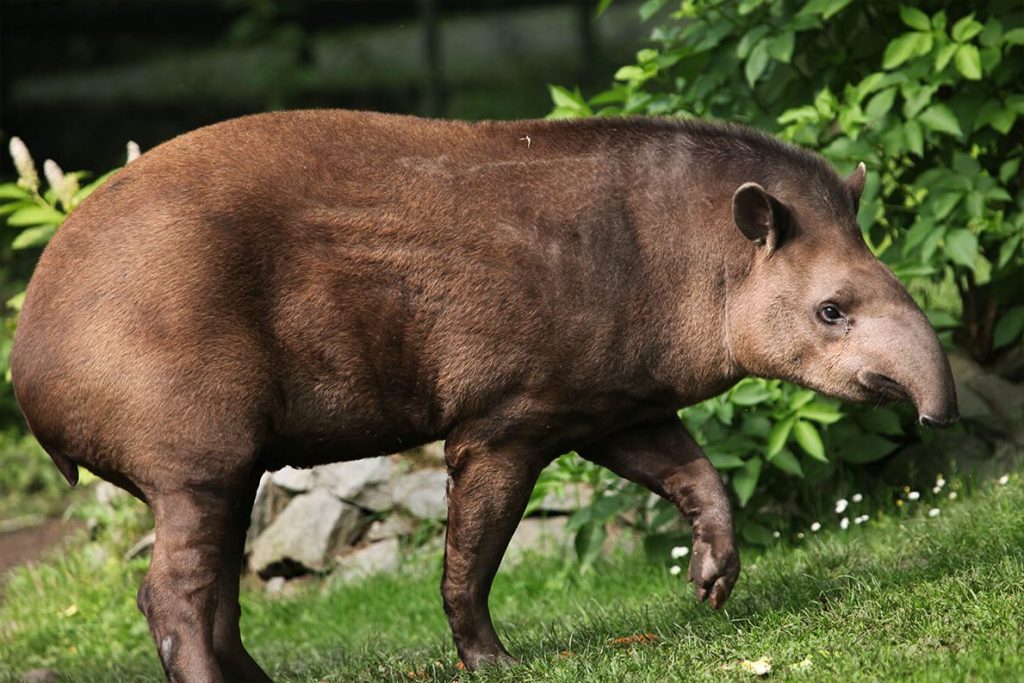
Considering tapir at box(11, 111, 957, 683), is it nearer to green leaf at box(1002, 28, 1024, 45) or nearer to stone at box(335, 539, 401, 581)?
green leaf at box(1002, 28, 1024, 45)

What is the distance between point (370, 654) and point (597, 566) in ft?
6.75

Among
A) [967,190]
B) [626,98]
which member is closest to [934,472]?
[967,190]

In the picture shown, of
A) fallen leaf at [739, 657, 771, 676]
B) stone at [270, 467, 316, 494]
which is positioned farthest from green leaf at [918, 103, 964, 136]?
stone at [270, 467, 316, 494]

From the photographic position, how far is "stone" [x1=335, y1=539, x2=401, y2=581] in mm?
8812

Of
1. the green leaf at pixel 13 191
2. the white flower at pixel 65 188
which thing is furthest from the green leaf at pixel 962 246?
the green leaf at pixel 13 191

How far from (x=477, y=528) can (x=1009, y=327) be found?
370 centimetres

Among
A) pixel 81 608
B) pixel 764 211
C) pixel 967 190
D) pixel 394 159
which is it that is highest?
pixel 394 159

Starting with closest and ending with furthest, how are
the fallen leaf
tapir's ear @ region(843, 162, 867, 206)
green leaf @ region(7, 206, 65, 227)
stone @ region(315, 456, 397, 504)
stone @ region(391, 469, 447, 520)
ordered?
the fallen leaf < tapir's ear @ region(843, 162, 867, 206) < green leaf @ region(7, 206, 65, 227) < stone @ region(391, 469, 447, 520) < stone @ region(315, 456, 397, 504)

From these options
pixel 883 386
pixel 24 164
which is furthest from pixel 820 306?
pixel 24 164

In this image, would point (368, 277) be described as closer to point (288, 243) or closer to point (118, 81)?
point (288, 243)

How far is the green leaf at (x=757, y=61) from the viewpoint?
284 inches

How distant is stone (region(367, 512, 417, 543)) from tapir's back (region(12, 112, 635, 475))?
338 centimetres

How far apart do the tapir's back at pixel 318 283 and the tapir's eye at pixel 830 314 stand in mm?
718

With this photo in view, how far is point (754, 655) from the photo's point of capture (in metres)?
5.20
